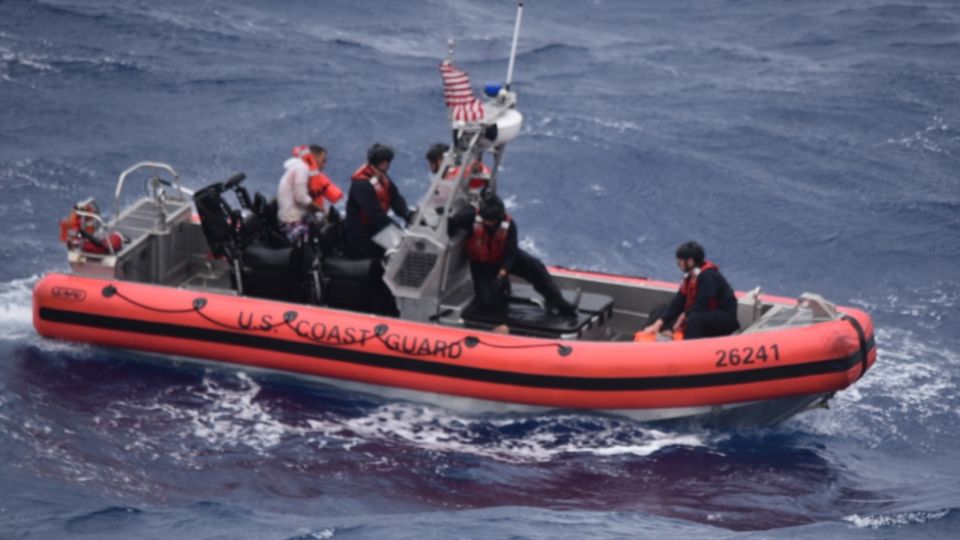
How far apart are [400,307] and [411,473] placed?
5.35 feet

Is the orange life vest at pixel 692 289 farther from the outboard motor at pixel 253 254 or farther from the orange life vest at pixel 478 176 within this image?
the outboard motor at pixel 253 254

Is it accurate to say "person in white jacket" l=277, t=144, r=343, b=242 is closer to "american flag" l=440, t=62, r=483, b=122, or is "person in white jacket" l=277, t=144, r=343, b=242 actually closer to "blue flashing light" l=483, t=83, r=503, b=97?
"american flag" l=440, t=62, r=483, b=122

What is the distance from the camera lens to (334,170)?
16672mm

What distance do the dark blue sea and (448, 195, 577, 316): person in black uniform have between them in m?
0.99

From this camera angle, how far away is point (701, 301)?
1139 centimetres

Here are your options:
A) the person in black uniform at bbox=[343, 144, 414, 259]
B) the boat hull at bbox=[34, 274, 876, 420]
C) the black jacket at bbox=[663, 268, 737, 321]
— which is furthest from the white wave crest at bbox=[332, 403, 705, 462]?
the person in black uniform at bbox=[343, 144, 414, 259]

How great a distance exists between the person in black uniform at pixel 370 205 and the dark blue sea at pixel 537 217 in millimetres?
1168

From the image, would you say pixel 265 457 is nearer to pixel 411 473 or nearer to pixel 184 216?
pixel 411 473

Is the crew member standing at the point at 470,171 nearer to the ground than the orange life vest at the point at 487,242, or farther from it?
farther from it

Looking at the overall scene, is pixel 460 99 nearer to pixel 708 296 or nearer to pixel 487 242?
pixel 487 242

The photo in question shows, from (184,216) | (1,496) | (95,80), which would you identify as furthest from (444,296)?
(95,80)

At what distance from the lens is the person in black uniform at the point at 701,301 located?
1137cm

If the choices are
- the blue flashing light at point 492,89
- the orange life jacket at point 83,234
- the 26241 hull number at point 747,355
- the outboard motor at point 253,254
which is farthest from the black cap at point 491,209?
the orange life jacket at point 83,234

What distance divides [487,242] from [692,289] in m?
1.57
